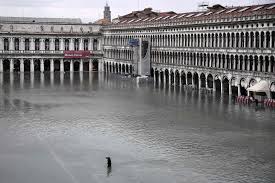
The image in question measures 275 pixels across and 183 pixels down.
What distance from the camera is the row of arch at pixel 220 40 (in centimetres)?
7756

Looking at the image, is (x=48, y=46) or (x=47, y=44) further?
(x=47, y=44)

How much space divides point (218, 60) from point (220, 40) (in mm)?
3531

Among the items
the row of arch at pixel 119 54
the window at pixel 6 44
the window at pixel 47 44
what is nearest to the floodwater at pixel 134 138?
the row of arch at pixel 119 54

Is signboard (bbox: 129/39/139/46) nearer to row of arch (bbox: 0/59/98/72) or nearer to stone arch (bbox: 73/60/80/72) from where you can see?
row of arch (bbox: 0/59/98/72)

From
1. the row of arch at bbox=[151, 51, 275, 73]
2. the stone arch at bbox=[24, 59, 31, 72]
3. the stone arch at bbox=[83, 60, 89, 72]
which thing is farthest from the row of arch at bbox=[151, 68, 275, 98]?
the stone arch at bbox=[24, 59, 31, 72]

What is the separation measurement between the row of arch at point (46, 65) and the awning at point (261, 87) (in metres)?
76.8

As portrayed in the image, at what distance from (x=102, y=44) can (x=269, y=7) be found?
7378 centimetres

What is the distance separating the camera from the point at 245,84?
82125mm

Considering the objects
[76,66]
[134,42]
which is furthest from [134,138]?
[76,66]

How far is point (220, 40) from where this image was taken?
8981 centimetres

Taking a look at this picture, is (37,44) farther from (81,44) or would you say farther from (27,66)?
(81,44)

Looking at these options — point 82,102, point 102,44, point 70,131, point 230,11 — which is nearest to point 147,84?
point 230,11

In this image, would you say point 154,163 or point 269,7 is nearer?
point 154,163

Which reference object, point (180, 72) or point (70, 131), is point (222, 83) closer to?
point (180, 72)
